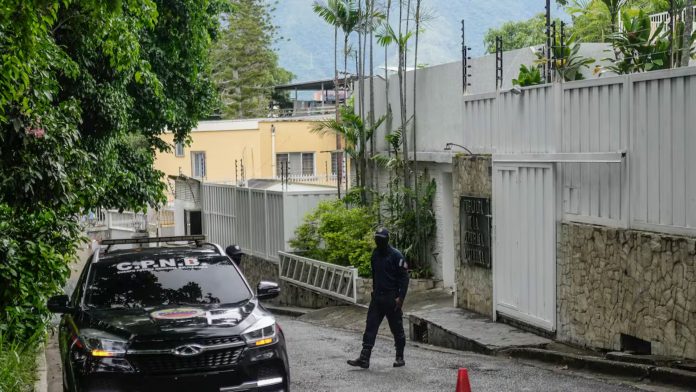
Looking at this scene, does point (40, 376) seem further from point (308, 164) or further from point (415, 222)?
point (308, 164)

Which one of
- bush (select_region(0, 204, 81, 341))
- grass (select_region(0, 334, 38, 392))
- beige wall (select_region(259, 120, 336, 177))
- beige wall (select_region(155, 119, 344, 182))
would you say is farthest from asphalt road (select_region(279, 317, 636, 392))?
beige wall (select_region(155, 119, 344, 182))

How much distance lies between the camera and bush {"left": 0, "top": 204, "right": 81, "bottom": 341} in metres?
12.0

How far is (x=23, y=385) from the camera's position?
33.0 ft

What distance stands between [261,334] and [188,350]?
720mm

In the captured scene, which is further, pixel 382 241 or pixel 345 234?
pixel 345 234

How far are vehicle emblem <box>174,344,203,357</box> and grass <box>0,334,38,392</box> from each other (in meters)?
2.07

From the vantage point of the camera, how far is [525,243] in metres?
14.1

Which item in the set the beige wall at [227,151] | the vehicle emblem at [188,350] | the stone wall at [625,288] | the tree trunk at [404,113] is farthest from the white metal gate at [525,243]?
the beige wall at [227,151]

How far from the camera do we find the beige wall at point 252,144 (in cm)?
4362

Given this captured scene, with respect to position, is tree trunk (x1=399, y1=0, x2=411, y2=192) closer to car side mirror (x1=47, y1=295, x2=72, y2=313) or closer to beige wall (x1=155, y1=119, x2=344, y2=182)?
car side mirror (x1=47, y1=295, x2=72, y2=313)

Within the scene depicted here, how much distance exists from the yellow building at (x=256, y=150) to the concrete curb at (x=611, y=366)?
3015 centimetres

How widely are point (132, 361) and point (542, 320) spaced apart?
7092 millimetres

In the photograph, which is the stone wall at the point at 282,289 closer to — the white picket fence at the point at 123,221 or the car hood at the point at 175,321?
the car hood at the point at 175,321

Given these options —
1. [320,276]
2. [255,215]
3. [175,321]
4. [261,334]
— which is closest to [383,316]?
[261,334]
